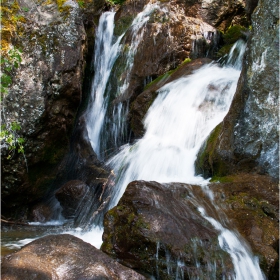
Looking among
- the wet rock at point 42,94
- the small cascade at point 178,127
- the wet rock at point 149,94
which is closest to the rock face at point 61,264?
the small cascade at point 178,127

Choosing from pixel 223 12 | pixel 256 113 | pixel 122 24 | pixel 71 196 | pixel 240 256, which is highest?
pixel 223 12

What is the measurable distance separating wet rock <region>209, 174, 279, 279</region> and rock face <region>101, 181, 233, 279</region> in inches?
14.9

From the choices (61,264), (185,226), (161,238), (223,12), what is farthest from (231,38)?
(61,264)

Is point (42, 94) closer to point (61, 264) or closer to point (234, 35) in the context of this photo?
point (61, 264)

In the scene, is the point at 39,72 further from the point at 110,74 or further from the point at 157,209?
the point at 157,209

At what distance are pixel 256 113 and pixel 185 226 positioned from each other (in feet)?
6.72

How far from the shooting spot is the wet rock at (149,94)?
7820 mm

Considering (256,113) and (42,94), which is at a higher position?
(42,94)

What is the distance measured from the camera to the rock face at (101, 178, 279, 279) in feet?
11.1

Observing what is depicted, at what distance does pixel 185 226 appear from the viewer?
3.64m

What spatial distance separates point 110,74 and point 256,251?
6.99m

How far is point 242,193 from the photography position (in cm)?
421

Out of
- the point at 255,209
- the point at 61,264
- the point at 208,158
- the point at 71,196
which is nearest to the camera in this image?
the point at 61,264

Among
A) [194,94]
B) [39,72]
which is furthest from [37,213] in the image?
[194,94]
